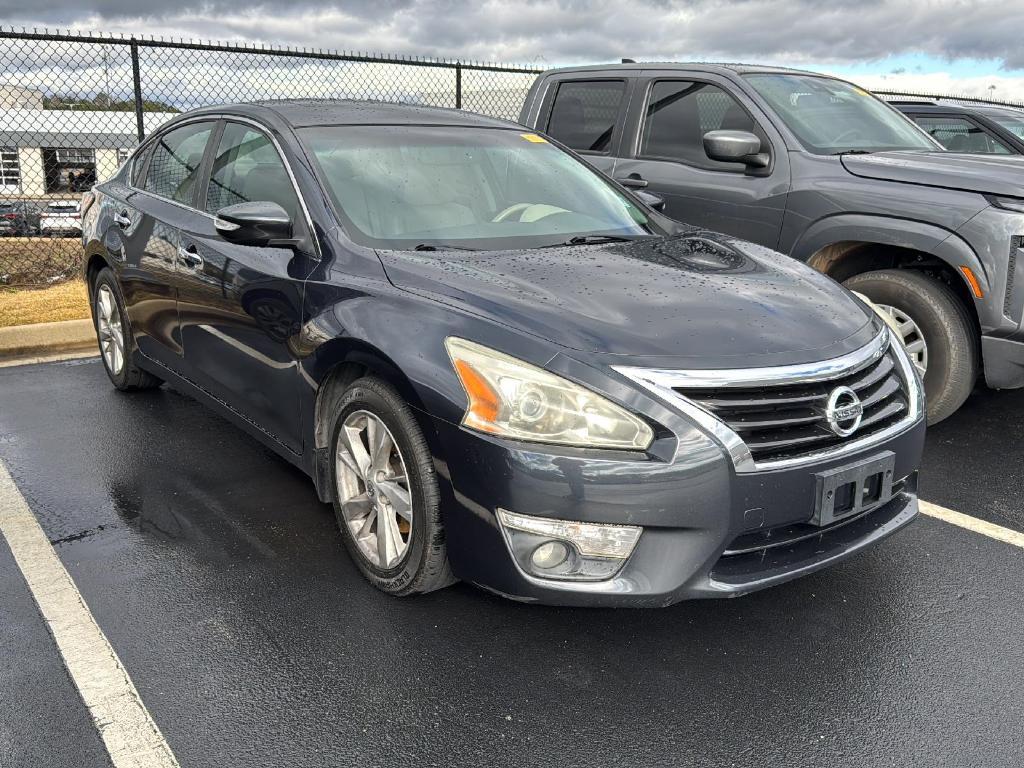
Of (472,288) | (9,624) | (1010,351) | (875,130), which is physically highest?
(875,130)

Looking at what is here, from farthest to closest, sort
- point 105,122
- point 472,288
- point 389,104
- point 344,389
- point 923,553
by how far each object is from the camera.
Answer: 1. point 105,122
2. point 389,104
3. point 923,553
4. point 344,389
5. point 472,288

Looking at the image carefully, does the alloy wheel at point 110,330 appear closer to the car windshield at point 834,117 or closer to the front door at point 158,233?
the front door at point 158,233

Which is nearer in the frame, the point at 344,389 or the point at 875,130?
the point at 344,389

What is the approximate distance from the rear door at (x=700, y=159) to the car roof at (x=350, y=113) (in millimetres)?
1118

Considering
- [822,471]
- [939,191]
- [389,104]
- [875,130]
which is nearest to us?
[822,471]

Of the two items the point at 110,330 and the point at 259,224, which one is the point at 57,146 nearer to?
the point at 110,330

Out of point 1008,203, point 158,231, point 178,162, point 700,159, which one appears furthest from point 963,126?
point 158,231

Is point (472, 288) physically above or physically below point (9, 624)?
above

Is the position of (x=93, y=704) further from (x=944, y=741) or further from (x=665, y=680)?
(x=944, y=741)

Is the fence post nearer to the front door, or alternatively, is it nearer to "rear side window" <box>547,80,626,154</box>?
the front door

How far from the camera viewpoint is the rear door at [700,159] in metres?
5.38

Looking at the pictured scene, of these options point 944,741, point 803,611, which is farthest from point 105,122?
point 944,741

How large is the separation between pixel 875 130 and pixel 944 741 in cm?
435

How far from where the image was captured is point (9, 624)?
294 centimetres
